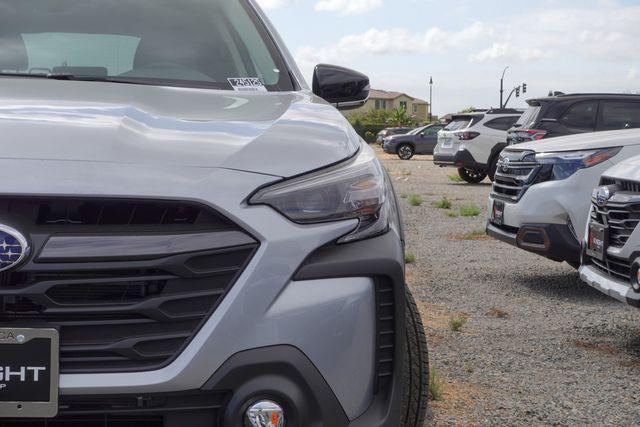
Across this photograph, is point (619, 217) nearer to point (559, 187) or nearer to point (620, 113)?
point (559, 187)

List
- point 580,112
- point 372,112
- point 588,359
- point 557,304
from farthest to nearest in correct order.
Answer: point 372,112
point 580,112
point 557,304
point 588,359

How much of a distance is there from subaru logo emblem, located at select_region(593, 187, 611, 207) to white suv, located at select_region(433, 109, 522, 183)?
14.5 meters

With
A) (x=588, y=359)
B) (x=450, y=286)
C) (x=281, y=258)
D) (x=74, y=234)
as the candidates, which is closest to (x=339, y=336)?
(x=281, y=258)

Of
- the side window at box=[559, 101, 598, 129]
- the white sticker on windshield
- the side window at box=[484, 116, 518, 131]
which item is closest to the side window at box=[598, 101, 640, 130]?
the side window at box=[559, 101, 598, 129]

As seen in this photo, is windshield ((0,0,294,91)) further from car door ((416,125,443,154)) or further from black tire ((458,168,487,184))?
car door ((416,125,443,154))

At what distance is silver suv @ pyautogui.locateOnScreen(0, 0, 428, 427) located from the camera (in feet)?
6.44

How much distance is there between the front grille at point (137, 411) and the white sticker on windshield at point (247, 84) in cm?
143

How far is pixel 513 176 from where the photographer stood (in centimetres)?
726

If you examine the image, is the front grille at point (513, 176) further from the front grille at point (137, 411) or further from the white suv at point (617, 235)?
the front grille at point (137, 411)

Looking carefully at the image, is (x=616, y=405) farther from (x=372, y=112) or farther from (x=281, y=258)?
(x=372, y=112)

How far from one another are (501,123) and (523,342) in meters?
15.2

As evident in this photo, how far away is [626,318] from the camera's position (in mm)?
5816

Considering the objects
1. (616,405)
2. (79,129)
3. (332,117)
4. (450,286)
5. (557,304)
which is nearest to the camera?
(79,129)

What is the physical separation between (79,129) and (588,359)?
11.1ft
